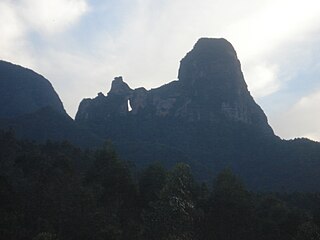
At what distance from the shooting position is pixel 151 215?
47.3 meters

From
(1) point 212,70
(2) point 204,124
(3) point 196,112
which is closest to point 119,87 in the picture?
(3) point 196,112

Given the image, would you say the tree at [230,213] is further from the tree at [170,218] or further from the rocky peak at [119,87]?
the rocky peak at [119,87]

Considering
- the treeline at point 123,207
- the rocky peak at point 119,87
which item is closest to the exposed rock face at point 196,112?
the rocky peak at point 119,87

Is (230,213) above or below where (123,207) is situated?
above

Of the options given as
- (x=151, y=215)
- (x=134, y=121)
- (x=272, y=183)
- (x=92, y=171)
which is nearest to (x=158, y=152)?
Result: (x=272, y=183)

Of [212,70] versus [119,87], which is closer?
[212,70]

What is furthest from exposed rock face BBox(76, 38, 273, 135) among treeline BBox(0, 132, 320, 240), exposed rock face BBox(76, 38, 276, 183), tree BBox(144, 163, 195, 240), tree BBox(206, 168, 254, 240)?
tree BBox(144, 163, 195, 240)

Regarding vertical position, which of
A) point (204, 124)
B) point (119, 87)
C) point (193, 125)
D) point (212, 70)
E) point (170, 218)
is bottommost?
point (170, 218)

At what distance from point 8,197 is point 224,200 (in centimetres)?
2525

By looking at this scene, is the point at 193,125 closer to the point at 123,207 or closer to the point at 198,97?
the point at 198,97

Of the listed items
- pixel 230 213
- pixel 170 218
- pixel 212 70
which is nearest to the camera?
pixel 170 218

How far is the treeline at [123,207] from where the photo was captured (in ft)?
137

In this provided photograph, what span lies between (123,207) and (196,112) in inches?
4704

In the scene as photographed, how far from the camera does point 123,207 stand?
55750mm
